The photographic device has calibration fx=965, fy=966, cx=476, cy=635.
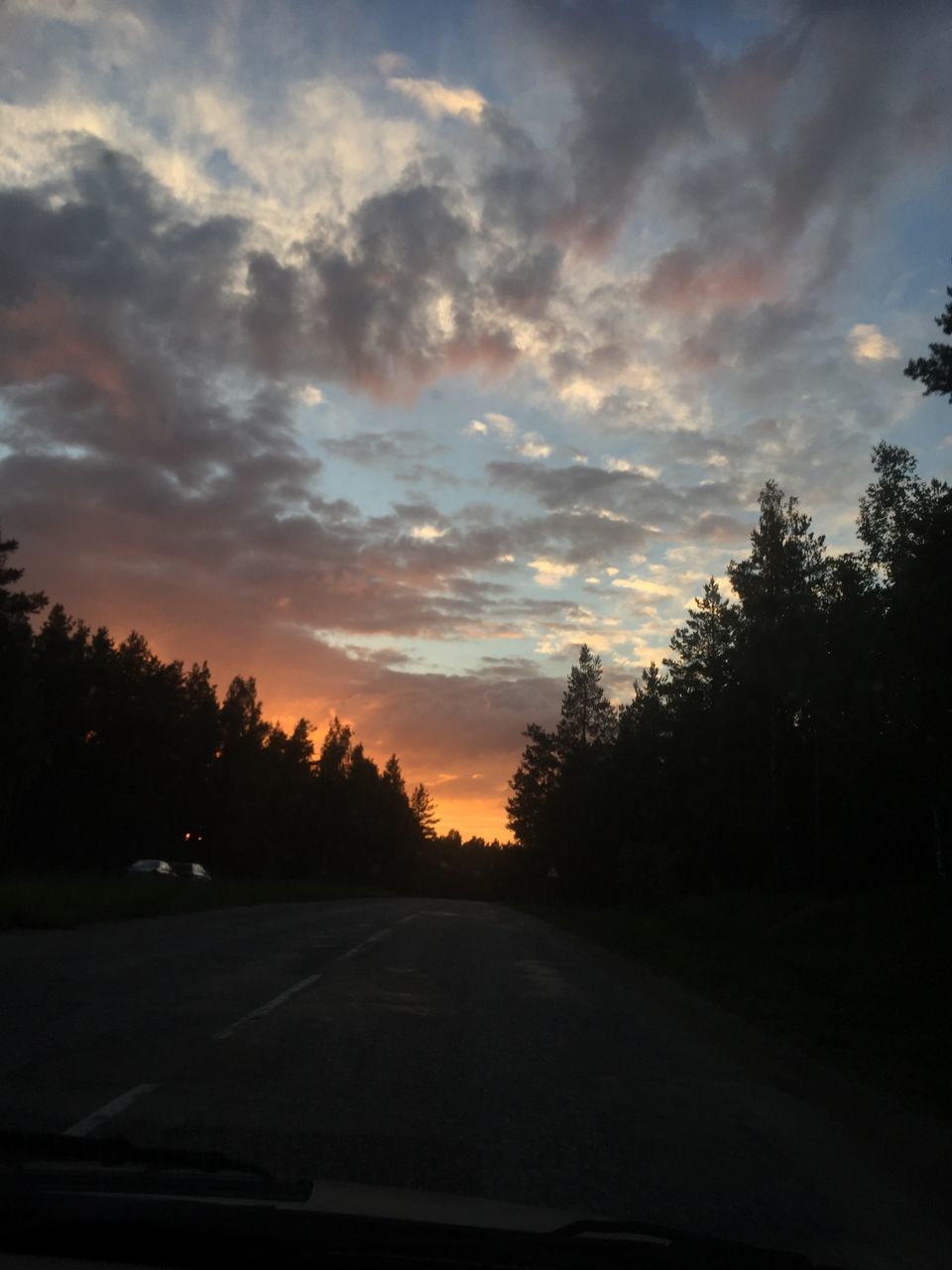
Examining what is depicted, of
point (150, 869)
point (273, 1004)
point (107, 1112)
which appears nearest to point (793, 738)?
point (150, 869)

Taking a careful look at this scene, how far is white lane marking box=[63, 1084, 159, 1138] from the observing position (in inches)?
215

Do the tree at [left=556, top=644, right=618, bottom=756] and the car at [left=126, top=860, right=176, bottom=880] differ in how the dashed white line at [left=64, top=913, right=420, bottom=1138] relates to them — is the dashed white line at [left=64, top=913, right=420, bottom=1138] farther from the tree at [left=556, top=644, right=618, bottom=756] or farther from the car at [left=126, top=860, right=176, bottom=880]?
the tree at [left=556, top=644, right=618, bottom=756]

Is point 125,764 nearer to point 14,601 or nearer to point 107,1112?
point 14,601

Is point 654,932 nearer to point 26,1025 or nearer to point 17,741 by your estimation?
point 26,1025

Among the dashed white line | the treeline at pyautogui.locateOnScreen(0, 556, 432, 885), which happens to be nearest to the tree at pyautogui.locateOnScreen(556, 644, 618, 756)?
the treeline at pyautogui.locateOnScreen(0, 556, 432, 885)

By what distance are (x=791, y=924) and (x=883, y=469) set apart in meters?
21.2

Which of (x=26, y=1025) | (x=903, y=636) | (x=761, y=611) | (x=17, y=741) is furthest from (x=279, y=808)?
(x=26, y=1025)

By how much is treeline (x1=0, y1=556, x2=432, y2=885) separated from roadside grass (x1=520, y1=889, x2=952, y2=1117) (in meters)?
41.9

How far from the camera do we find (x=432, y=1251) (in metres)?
3.22

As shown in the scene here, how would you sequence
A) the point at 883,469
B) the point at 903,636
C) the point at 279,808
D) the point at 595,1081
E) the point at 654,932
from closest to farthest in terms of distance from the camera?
the point at 595,1081 < the point at 903,636 < the point at 654,932 < the point at 883,469 < the point at 279,808

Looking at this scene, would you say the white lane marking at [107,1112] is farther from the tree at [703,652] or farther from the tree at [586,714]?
the tree at [586,714]

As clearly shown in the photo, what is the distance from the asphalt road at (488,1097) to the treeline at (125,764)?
48602 millimetres

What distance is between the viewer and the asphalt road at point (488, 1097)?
4965 millimetres

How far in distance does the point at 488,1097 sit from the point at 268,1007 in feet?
14.1
